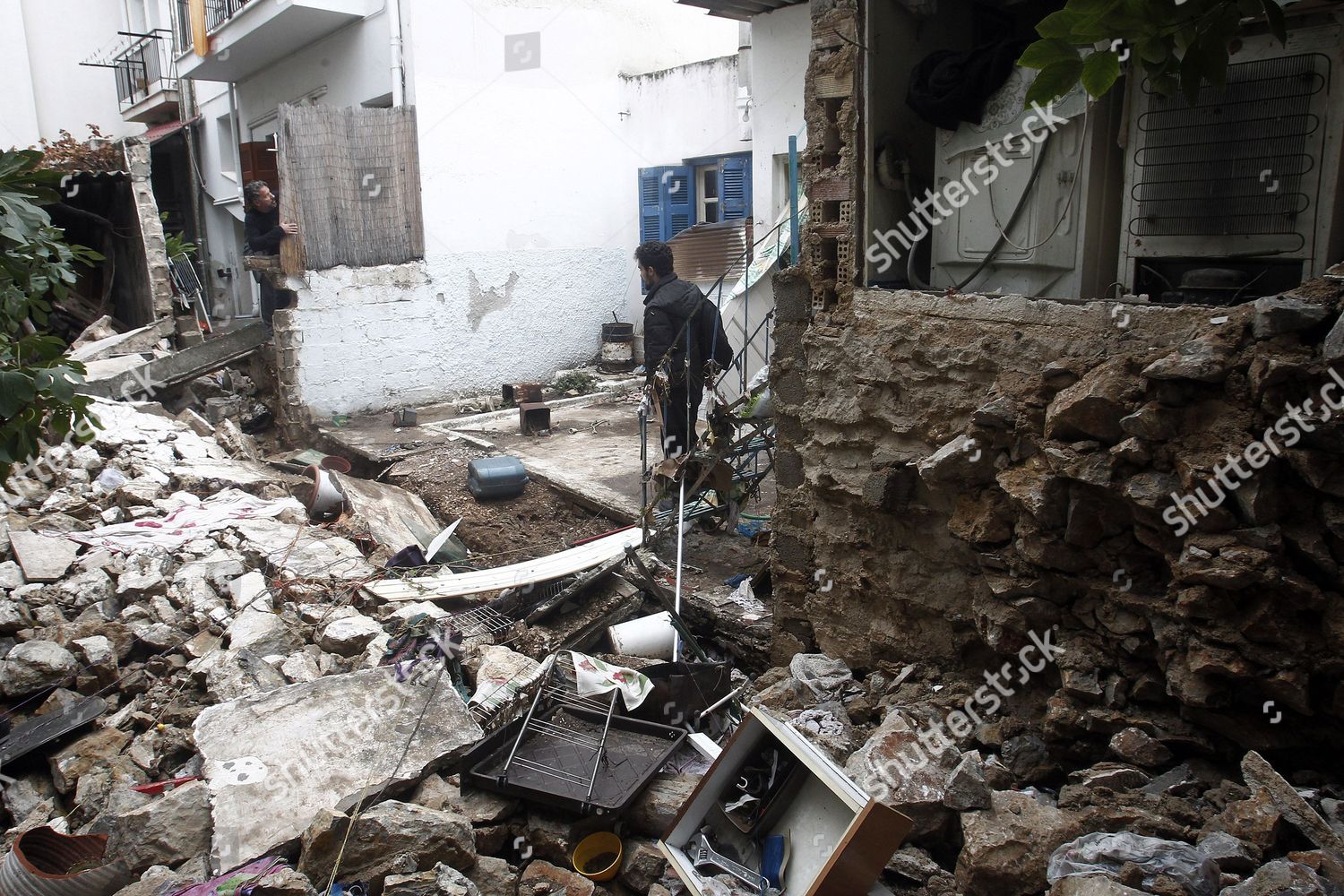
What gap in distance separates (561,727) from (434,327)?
7.69m

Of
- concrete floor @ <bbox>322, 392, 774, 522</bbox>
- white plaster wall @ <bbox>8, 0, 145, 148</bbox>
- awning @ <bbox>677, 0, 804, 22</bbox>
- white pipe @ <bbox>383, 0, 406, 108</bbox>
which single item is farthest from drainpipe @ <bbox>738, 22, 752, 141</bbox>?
white plaster wall @ <bbox>8, 0, 145, 148</bbox>

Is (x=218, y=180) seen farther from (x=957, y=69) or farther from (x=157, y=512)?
(x=957, y=69)

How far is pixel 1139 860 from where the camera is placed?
2562 mm

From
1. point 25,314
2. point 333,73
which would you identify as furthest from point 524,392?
point 25,314

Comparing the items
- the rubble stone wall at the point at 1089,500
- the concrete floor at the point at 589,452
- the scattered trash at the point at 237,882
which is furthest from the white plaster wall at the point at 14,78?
the rubble stone wall at the point at 1089,500

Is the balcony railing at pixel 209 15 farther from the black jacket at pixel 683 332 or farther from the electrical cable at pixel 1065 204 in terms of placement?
the electrical cable at pixel 1065 204

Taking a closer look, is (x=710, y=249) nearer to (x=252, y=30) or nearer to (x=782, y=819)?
(x=252, y=30)

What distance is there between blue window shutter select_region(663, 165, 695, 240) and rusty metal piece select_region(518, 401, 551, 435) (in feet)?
11.1

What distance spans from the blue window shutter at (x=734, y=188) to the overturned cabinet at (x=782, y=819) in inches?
321

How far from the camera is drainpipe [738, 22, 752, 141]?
1021 cm

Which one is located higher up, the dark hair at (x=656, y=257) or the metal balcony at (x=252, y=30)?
the metal balcony at (x=252, y=30)

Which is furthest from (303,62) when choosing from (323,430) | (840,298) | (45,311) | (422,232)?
(840,298)

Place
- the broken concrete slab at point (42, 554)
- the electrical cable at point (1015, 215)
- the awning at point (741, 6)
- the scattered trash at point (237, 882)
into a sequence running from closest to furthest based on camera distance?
the scattered trash at point (237, 882)
the electrical cable at point (1015, 215)
the broken concrete slab at point (42, 554)
the awning at point (741, 6)

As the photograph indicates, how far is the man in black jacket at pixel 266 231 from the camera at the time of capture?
31.7 ft
